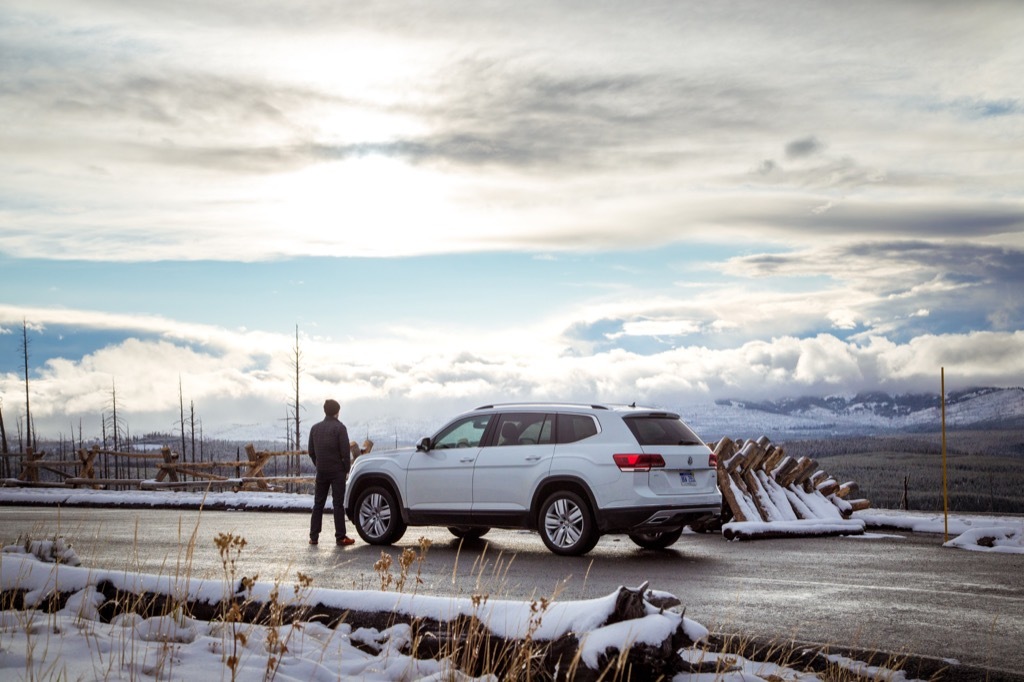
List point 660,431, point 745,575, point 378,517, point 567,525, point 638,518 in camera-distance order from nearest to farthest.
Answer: point 745,575 < point 638,518 < point 567,525 < point 660,431 < point 378,517

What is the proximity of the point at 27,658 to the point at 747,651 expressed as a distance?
421 centimetres

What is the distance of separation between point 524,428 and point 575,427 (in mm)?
795

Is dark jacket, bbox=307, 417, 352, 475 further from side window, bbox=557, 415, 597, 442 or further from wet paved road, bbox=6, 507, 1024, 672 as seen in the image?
side window, bbox=557, 415, 597, 442

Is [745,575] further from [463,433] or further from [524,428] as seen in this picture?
[463,433]

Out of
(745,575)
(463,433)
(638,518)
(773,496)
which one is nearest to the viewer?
(745,575)

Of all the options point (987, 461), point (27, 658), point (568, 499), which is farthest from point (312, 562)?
point (987, 461)

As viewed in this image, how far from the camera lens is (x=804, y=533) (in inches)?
671

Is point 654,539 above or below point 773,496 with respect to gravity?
below

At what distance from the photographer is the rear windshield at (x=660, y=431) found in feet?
45.7

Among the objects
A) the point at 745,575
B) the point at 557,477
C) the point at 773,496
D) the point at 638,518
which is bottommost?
the point at 745,575

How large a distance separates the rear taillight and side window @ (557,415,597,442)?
0.58 meters

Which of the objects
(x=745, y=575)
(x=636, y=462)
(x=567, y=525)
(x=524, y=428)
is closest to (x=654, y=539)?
(x=567, y=525)

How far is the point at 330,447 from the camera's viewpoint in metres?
16.3

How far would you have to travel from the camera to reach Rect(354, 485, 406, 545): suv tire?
15.7 meters
